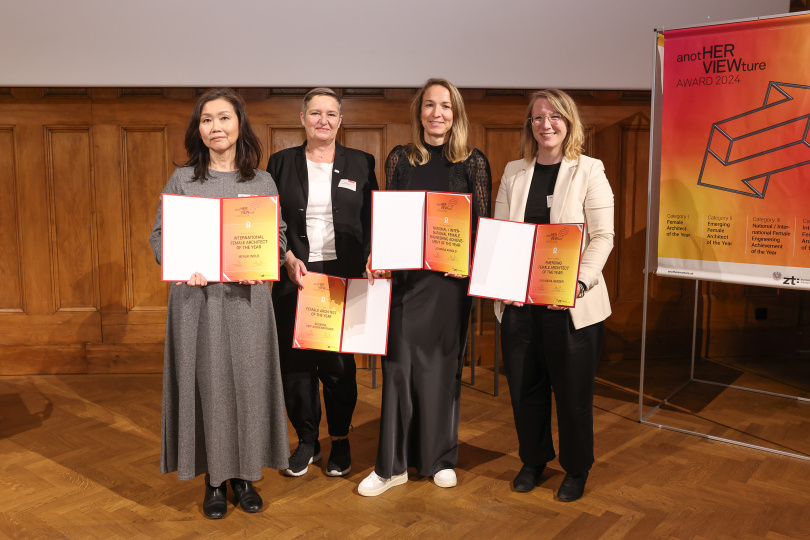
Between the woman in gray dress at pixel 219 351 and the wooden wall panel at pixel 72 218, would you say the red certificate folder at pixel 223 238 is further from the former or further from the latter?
the wooden wall panel at pixel 72 218

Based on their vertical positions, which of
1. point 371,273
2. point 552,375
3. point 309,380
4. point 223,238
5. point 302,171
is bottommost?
point 309,380

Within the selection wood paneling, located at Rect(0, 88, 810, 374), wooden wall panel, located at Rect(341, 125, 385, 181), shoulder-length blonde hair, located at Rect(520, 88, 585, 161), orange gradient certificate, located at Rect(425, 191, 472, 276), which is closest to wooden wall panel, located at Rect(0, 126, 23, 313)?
wood paneling, located at Rect(0, 88, 810, 374)

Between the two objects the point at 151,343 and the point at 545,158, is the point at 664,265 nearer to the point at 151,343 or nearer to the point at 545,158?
the point at 545,158

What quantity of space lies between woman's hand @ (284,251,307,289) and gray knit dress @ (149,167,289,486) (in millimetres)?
151

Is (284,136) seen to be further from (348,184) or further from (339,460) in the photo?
(339,460)

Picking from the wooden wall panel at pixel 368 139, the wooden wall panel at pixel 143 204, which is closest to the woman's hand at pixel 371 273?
the wooden wall panel at pixel 368 139

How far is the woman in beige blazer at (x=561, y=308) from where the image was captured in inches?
96.0

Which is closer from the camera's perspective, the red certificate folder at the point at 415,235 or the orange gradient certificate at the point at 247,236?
the orange gradient certificate at the point at 247,236

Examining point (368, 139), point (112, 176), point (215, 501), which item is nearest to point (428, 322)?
point (215, 501)

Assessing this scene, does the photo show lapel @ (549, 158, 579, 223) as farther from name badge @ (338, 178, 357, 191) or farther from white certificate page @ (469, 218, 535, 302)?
name badge @ (338, 178, 357, 191)

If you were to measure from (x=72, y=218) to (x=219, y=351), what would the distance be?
8.83ft

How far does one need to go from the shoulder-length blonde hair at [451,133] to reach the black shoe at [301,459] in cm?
135

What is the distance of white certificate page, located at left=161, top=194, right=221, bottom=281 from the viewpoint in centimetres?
224

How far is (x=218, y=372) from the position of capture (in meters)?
2.37
